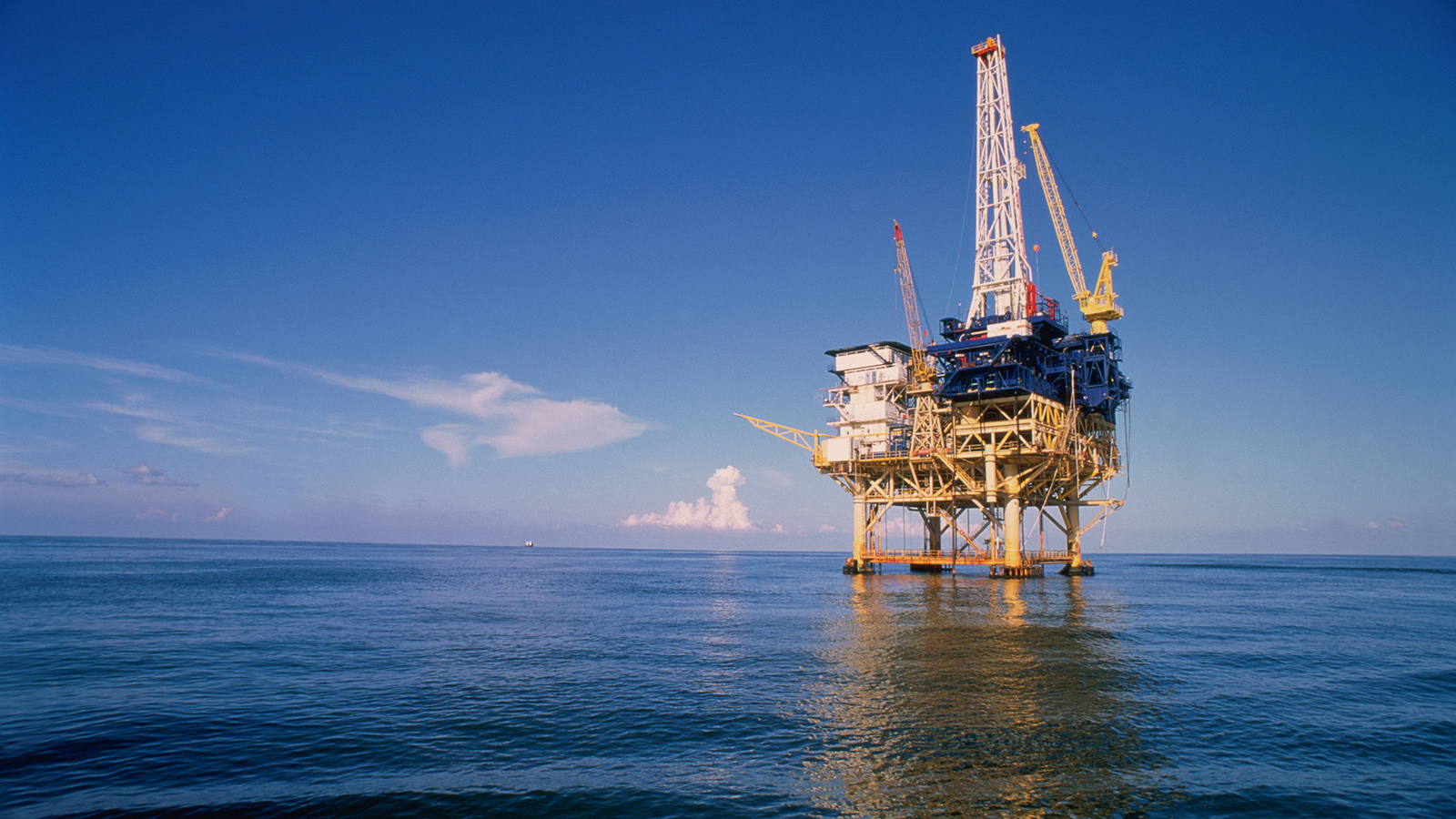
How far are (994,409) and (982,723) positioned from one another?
58138 millimetres

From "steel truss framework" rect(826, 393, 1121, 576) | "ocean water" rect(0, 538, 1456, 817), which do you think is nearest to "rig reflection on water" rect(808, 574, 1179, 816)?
"ocean water" rect(0, 538, 1456, 817)

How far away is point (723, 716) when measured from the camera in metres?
22.4

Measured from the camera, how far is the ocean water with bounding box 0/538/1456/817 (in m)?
16.1

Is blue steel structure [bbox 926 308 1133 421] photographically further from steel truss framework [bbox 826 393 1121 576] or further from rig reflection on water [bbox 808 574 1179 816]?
rig reflection on water [bbox 808 574 1179 816]

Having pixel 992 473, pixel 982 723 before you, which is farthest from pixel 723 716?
pixel 992 473

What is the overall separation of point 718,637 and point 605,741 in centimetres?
1931

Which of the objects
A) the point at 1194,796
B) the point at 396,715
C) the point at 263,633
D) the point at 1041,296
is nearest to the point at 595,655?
the point at 396,715

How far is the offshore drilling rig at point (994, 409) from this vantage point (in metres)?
72.9

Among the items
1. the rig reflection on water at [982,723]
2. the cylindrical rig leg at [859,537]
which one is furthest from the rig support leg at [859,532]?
the rig reflection on water at [982,723]

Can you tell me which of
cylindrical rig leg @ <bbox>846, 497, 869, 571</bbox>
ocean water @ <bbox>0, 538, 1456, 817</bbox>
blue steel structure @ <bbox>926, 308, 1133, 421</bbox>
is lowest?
ocean water @ <bbox>0, 538, 1456, 817</bbox>

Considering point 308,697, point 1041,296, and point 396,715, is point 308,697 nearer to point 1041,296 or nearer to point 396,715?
point 396,715

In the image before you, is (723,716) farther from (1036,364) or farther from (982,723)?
(1036,364)

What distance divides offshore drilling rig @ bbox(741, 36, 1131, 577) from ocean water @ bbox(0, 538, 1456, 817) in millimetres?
28544

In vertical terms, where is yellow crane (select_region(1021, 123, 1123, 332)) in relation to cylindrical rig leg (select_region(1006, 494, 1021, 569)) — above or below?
above
